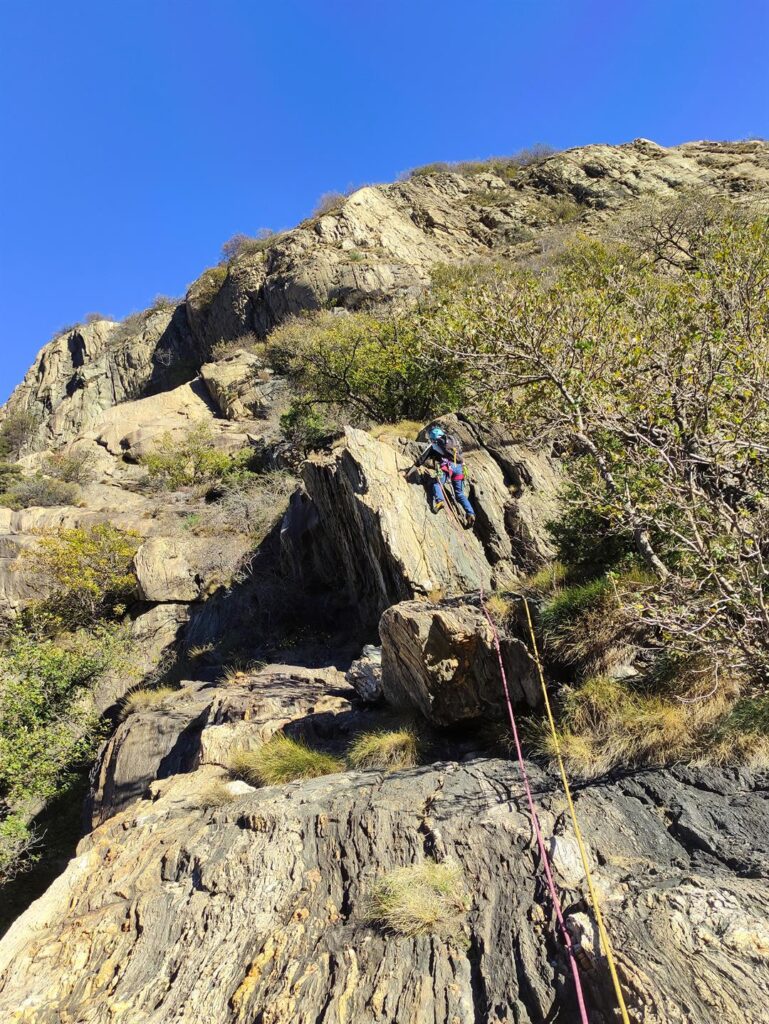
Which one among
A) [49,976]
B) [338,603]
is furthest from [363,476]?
[49,976]

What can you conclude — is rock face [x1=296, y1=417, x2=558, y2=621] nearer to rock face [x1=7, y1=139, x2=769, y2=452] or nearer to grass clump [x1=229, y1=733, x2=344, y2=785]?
grass clump [x1=229, y1=733, x2=344, y2=785]

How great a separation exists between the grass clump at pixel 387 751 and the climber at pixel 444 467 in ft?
14.9

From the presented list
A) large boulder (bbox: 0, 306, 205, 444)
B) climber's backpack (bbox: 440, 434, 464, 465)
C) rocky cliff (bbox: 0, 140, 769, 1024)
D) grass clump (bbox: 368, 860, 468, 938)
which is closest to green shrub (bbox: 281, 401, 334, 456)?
rocky cliff (bbox: 0, 140, 769, 1024)

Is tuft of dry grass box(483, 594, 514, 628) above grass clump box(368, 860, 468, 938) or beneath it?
above

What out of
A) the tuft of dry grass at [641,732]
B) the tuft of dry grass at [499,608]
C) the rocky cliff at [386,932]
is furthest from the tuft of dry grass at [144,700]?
the tuft of dry grass at [641,732]

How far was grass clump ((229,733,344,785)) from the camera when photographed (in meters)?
6.34

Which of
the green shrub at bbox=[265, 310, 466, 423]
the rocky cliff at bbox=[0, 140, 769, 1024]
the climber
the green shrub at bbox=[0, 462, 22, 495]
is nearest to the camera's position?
the rocky cliff at bbox=[0, 140, 769, 1024]

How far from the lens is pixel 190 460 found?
25.4m

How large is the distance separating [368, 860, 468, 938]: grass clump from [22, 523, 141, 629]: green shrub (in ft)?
50.9

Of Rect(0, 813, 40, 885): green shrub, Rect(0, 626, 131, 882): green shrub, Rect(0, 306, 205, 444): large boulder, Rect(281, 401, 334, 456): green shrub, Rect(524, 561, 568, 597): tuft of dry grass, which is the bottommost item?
Rect(0, 813, 40, 885): green shrub

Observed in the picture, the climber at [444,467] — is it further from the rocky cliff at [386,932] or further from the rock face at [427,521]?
the rocky cliff at [386,932]

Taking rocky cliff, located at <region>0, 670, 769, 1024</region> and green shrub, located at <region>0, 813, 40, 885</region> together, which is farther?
green shrub, located at <region>0, 813, 40, 885</region>

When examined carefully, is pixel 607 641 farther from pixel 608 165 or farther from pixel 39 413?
pixel 39 413

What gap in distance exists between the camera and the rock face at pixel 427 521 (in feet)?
30.2
